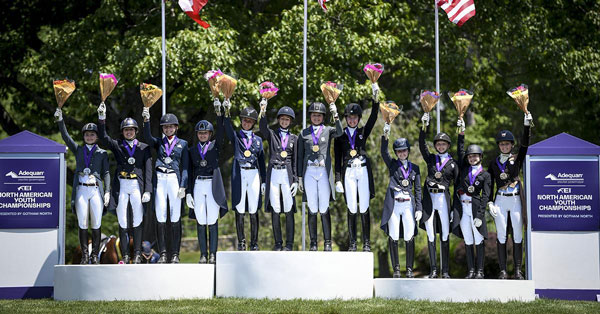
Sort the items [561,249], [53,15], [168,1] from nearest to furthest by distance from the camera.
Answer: [561,249]
[168,1]
[53,15]

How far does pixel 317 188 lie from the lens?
41.2 ft

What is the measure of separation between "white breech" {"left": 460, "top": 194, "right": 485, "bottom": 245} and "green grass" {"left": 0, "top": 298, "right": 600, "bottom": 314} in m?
1.17

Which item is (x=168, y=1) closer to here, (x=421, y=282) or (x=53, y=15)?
(x=53, y=15)

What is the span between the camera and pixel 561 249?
516 inches

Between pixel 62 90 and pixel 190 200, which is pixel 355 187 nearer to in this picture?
pixel 190 200

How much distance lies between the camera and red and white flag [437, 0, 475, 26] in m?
14.5

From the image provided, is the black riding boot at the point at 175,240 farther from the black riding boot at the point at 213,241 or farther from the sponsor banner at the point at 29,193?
the sponsor banner at the point at 29,193

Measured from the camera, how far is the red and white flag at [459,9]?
1451cm

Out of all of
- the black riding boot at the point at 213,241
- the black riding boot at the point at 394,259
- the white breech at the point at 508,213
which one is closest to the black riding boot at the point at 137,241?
the black riding boot at the point at 213,241

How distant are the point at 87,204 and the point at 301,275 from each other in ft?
10.8

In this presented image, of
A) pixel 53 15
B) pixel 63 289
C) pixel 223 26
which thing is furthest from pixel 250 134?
pixel 53 15

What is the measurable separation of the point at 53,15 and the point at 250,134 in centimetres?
996

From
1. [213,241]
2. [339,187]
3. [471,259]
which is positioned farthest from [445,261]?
[213,241]

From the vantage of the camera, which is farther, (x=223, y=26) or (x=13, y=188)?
(x=223, y=26)
